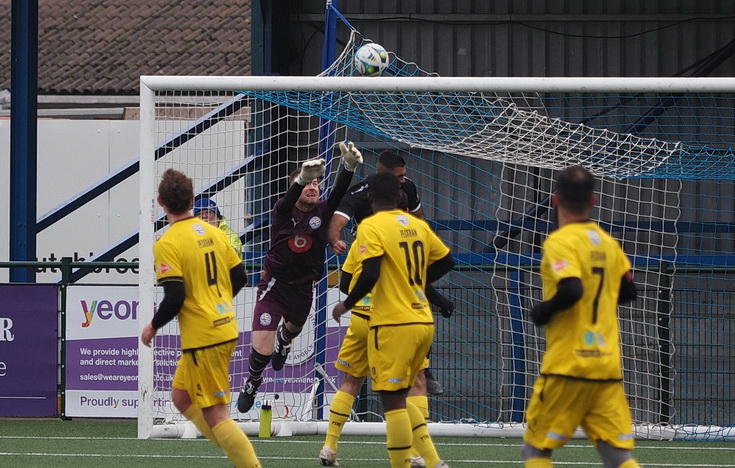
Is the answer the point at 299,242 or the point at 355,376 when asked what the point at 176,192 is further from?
the point at 299,242

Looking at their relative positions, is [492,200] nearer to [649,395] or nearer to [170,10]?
[649,395]

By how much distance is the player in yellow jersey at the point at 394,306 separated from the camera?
6.64 meters

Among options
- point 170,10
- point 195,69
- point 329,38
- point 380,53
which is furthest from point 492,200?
point 170,10

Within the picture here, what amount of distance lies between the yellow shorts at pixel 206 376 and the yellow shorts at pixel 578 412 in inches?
76.9

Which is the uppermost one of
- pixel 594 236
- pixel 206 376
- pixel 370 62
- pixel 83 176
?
pixel 370 62

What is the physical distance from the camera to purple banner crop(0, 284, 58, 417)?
36.0 feet

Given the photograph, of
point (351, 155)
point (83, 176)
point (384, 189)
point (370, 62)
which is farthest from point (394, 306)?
point (83, 176)

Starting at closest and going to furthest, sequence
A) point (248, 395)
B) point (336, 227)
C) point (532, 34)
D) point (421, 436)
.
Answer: point (421, 436) < point (336, 227) < point (248, 395) < point (532, 34)

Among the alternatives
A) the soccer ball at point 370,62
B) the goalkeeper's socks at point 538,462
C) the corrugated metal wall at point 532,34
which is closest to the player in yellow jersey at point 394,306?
the goalkeeper's socks at point 538,462

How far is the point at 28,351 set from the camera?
11008 millimetres

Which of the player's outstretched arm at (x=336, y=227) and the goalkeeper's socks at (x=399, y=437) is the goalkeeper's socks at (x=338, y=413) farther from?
the player's outstretched arm at (x=336, y=227)

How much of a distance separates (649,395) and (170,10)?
21.1 metres

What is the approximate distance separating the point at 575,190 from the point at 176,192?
232 cm

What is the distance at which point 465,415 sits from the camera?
37.4 ft
